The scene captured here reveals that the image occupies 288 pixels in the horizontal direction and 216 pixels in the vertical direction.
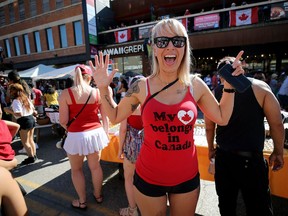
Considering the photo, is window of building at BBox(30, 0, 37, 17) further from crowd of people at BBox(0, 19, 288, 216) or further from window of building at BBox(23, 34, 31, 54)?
crowd of people at BBox(0, 19, 288, 216)

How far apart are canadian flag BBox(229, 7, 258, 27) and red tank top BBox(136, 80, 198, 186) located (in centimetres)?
1291

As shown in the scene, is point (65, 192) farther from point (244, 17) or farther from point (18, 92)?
point (244, 17)

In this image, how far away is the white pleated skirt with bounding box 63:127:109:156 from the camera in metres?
2.56

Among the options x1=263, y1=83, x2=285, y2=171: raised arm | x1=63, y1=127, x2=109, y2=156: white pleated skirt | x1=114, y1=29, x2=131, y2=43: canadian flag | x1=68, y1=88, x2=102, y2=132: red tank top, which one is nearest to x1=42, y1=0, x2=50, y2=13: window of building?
x1=114, y1=29, x2=131, y2=43: canadian flag

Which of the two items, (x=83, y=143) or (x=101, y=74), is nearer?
(x=101, y=74)

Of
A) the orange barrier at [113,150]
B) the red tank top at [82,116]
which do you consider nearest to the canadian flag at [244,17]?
the orange barrier at [113,150]

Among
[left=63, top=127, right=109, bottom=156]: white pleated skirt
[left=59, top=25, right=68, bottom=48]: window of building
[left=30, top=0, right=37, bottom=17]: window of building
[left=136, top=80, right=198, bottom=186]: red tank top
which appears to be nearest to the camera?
[left=136, top=80, right=198, bottom=186]: red tank top

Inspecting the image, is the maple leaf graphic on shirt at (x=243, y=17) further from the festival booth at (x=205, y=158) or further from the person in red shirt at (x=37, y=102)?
the person in red shirt at (x=37, y=102)

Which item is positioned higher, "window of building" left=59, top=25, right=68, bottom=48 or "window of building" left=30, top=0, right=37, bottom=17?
"window of building" left=30, top=0, right=37, bottom=17

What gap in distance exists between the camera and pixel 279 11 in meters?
11.1

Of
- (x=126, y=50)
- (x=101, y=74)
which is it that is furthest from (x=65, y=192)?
(x=126, y=50)

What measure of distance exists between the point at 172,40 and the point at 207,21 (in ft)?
43.2

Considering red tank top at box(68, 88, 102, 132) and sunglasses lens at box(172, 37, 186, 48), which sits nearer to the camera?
sunglasses lens at box(172, 37, 186, 48)

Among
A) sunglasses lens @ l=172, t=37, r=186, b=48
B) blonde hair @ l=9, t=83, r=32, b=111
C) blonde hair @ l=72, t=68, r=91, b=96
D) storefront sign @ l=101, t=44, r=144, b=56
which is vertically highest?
storefront sign @ l=101, t=44, r=144, b=56
